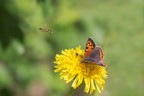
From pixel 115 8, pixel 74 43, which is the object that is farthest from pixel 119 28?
pixel 74 43

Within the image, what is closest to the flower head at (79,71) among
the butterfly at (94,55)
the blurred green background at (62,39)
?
the butterfly at (94,55)

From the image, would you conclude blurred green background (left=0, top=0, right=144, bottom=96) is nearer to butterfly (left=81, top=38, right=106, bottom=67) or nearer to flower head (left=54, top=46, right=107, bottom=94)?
flower head (left=54, top=46, right=107, bottom=94)

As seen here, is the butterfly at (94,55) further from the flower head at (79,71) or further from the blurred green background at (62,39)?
the blurred green background at (62,39)

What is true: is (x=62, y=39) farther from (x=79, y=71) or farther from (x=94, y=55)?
(x=94, y=55)

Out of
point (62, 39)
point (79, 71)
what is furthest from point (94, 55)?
point (62, 39)

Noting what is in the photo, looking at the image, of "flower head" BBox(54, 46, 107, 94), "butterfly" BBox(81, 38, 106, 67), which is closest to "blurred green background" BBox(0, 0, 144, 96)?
"flower head" BBox(54, 46, 107, 94)

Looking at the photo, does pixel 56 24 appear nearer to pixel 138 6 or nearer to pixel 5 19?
pixel 5 19
